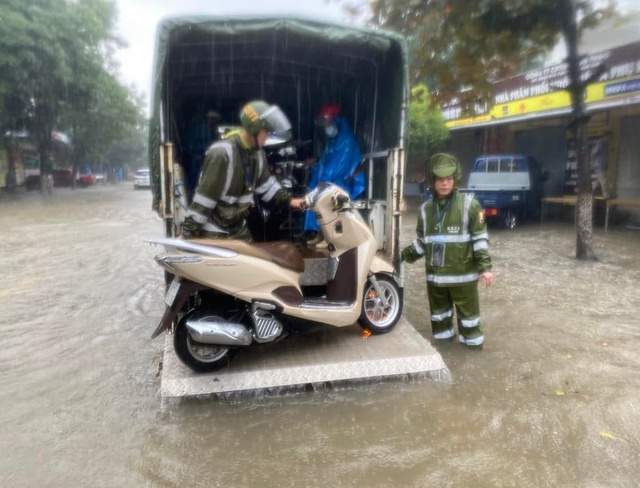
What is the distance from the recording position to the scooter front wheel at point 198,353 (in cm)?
370

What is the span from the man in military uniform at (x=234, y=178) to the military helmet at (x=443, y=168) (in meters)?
1.13

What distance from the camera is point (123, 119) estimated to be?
34.0 metres

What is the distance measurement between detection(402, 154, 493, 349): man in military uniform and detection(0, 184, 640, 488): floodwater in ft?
1.48

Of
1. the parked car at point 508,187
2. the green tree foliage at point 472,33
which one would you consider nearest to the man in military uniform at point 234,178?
the green tree foliage at point 472,33

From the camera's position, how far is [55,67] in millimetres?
22422

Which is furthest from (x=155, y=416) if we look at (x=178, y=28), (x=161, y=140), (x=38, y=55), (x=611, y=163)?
(x=38, y=55)

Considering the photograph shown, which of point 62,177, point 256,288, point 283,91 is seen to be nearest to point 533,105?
point 283,91

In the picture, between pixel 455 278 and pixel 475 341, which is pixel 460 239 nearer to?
pixel 455 278

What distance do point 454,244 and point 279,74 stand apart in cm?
322

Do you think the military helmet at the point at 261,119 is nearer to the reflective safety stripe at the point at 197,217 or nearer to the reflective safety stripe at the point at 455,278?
the reflective safety stripe at the point at 197,217

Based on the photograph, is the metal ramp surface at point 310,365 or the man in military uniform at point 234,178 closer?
the metal ramp surface at point 310,365

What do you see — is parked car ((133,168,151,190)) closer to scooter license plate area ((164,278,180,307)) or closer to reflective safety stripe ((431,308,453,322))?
reflective safety stripe ((431,308,453,322))

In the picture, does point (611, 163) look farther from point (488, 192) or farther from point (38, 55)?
point (38, 55)

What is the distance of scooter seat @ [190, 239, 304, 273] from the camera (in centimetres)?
365
